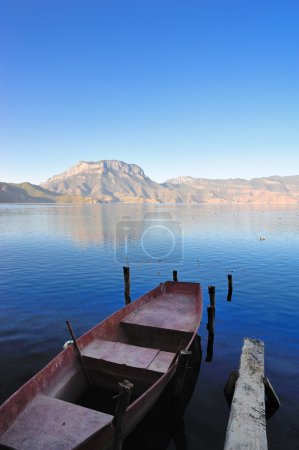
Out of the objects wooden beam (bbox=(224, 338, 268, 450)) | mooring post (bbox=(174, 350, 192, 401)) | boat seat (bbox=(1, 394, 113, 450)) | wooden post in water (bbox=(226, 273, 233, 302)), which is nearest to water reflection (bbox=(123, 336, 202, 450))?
mooring post (bbox=(174, 350, 192, 401))

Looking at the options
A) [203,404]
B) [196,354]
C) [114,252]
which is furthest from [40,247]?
[203,404]

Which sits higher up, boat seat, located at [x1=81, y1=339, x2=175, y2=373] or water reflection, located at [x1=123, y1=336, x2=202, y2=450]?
boat seat, located at [x1=81, y1=339, x2=175, y2=373]

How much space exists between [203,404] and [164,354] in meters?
2.57

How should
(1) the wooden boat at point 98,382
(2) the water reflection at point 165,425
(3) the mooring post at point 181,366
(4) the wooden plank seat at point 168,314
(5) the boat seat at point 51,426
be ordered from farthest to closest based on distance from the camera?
(4) the wooden plank seat at point 168,314 → (3) the mooring post at point 181,366 → (2) the water reflection at point 165,425 → (1) the wooden boat at point 98,382 → (5) the boat seat at point 51,426

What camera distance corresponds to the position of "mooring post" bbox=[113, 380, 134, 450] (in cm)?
765

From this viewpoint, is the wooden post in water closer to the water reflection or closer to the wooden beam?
the wooden beam

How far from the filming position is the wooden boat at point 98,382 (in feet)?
29.2

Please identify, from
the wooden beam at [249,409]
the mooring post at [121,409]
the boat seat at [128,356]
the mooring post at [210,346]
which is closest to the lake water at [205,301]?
the mooring post at [210,346]

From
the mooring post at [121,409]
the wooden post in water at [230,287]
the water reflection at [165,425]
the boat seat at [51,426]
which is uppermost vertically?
the mooring post at [121,409]

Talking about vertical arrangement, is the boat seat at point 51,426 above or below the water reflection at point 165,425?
above

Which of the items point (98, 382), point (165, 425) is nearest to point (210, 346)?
point (165, 425)

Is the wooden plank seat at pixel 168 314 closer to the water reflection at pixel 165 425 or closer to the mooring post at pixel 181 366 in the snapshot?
the mooring post at pixel 181 366

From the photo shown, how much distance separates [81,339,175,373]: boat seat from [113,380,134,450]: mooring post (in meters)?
4.15

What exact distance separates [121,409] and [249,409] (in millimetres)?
5235
